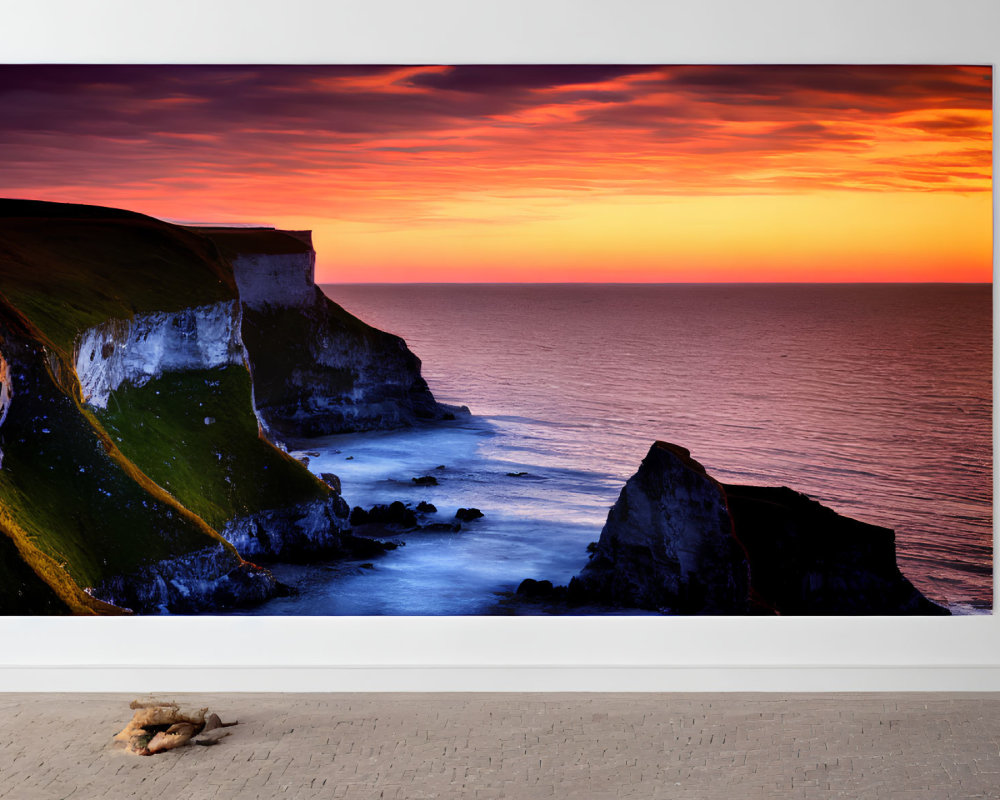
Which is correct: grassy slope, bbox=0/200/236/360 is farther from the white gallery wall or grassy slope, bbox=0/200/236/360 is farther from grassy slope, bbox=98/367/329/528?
the white gallery wall

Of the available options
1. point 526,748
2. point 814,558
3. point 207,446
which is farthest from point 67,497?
point 814,558

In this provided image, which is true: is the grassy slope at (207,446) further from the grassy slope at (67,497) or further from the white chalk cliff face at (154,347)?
the grassy slope at (67,497)

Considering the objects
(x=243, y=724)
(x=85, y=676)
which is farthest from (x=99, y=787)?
(x=85, y=676)

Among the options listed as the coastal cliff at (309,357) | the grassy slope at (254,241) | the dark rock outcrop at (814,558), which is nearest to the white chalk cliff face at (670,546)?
the dark rock outcrop at (814,558)

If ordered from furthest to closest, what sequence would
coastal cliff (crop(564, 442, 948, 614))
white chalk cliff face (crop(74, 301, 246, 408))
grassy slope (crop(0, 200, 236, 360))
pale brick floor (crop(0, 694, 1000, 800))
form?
white chalk cliff face (crop(74, 301, 246, 408)) < grassy slope (crop(0, 200, 236, 360)) < coastal cliff (crop(564, 442, 948, 614)) < pale brick floor (crop(0, 694, 1000, 800))

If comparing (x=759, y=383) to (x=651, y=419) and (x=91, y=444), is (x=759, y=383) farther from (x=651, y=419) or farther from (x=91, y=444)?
(x=91, y=444)

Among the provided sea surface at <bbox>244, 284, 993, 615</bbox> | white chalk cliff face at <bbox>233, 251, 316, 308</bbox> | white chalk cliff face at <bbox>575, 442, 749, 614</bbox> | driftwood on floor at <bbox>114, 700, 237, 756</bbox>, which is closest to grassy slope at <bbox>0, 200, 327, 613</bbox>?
white chalk cliff face at <bbox>233, 251, 316, 308</bbox>

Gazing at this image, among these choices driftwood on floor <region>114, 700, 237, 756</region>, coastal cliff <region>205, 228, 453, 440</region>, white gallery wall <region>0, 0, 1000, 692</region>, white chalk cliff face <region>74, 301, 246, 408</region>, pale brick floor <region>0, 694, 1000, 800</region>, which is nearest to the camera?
pale brick floor <region>0, 694, 1000, 800</region>

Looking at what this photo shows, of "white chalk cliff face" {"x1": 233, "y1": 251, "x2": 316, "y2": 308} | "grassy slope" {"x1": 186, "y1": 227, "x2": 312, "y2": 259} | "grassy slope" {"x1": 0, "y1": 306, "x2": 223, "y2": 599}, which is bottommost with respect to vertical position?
"grassy slope" {"x1": 0, "y1": 306, "x2": 223, "y2": 599}
